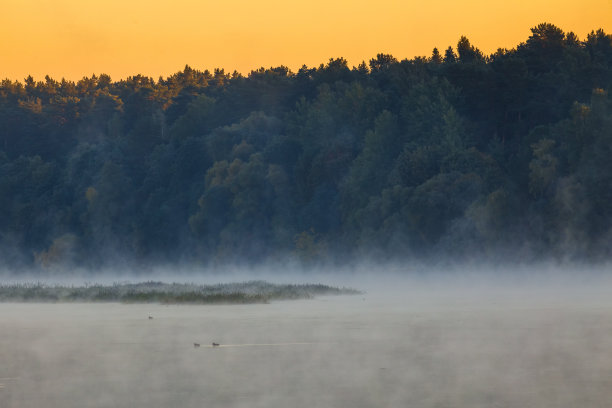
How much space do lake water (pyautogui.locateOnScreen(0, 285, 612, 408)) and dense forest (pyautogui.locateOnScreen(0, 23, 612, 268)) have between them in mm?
50870

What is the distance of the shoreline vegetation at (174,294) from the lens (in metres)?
54.8

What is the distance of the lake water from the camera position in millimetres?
20922

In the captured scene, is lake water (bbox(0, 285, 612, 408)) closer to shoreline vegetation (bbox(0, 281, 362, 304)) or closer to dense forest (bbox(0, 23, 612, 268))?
shoreline vegetation (bbox(0, 281, 362, 304))

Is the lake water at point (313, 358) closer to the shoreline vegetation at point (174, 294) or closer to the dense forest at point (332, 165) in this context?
the shoreline vegetation at point (174, 294)

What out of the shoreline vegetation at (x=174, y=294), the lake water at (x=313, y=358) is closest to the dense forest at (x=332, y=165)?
the shoreline vegetation at (x=174, y=294)

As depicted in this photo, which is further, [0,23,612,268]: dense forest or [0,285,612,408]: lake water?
[0,23,612,268]: dense forest

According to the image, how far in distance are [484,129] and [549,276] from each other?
35.1 m

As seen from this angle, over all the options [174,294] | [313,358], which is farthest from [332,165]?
[313,358]

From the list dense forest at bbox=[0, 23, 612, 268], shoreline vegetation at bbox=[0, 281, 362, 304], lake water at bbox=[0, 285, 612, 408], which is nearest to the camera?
lake water at bbox=[0, 285, 612, 408]

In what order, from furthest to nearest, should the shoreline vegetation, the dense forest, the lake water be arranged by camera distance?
1. the dense forest
2. the shoreline vegetation
3. the lake water

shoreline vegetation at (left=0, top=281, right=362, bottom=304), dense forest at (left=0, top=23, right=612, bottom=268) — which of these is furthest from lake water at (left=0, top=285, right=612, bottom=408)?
dense forest at (left=0, top=23, right=612, bottom=268)

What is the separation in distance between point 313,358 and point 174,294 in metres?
30.7

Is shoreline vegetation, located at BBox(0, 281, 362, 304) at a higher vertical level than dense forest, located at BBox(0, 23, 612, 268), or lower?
lower

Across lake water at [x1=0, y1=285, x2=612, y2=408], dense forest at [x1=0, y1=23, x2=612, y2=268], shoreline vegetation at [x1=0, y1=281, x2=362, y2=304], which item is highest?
dense forest at [x1=0, y1=23, x2=612, y2=268]
